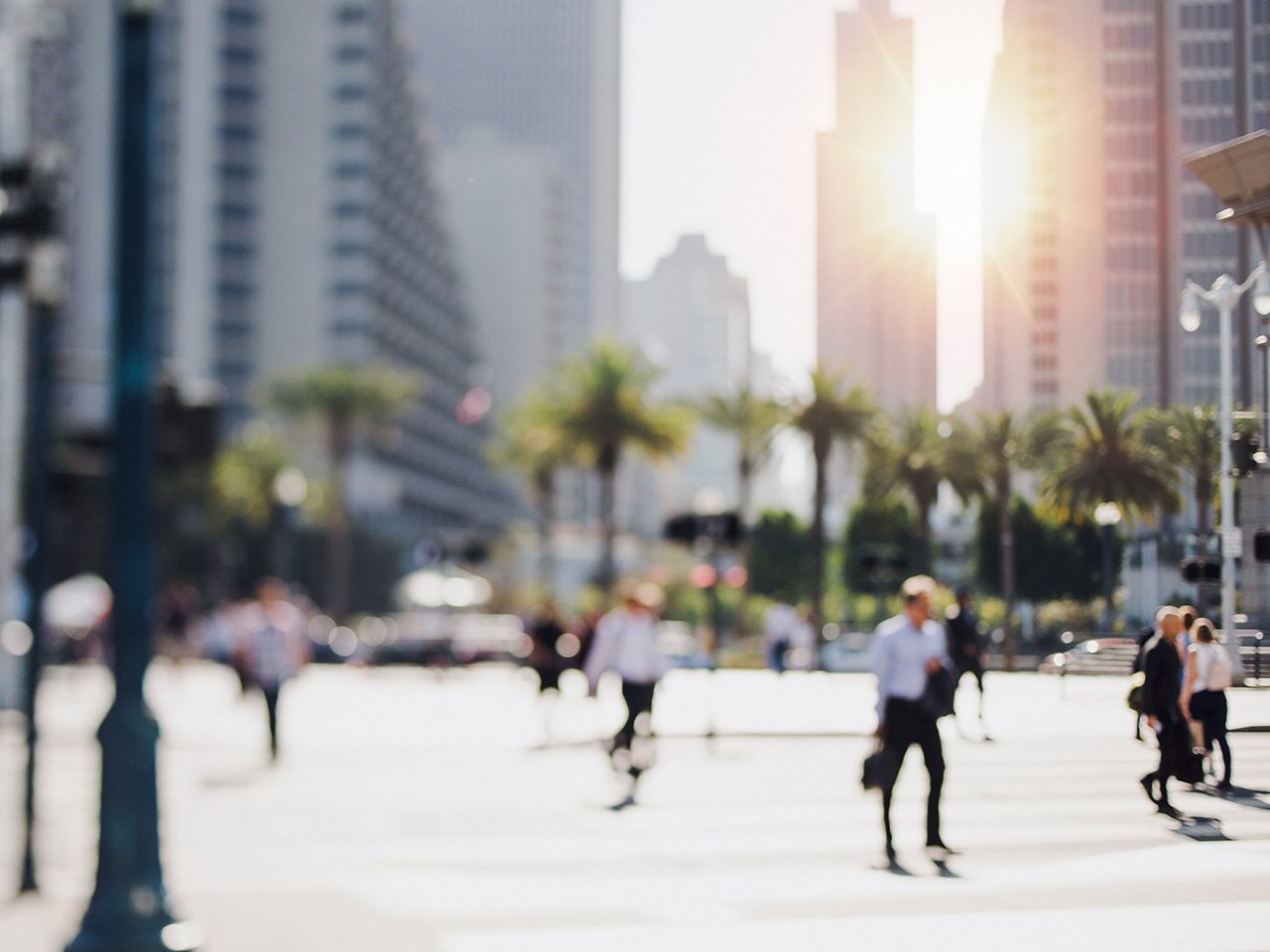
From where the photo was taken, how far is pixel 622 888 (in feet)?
34.7

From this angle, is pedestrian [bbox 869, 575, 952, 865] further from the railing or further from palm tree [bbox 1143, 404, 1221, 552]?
the railing

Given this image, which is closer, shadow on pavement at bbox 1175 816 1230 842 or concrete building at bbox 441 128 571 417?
shadow on pavement at bbox 1175 816 1230 842

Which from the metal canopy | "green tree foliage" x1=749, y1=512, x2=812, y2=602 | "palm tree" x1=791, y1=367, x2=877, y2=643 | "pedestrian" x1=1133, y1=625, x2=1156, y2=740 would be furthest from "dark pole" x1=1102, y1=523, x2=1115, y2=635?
"green tree foliage" x1=749, y1=512, x2=812, y2=602

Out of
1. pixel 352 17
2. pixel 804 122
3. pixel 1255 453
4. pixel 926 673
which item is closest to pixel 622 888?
pixel 926 673

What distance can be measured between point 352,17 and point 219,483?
186 ft

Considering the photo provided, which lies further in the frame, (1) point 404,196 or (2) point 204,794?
(1) point 404,196

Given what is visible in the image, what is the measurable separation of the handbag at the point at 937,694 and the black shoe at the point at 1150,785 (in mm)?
2360

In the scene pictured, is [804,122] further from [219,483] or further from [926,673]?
[219,483]

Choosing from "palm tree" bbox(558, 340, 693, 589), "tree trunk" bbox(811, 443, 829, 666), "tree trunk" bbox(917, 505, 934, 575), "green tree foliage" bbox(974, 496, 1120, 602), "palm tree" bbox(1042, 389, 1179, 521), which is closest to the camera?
"palm tree" bbox(1042, 389, 1179, 521)

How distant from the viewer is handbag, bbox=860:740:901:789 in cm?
1189

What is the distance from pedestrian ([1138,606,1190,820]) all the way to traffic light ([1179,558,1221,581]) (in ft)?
2.04

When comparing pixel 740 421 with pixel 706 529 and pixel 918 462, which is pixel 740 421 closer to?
pixel 706 529

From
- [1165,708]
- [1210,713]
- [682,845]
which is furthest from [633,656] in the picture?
[1210,713]

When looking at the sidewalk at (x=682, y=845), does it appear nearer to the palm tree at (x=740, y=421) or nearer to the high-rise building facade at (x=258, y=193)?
the palm tree at (x=740, y=421)
